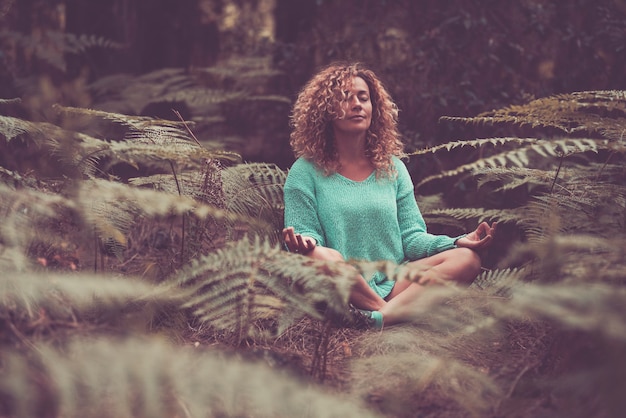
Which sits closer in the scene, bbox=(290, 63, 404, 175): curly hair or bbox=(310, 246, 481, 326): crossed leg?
bbox=(310, 246, 481, 326): crossed leg

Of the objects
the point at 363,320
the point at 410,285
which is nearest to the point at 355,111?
the point at 410,285

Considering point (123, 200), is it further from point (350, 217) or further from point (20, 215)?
point (350, 217)

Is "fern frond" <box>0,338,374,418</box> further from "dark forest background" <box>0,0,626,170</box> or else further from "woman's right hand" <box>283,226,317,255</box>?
"dark forest background" <box>0,0,626,170</box>

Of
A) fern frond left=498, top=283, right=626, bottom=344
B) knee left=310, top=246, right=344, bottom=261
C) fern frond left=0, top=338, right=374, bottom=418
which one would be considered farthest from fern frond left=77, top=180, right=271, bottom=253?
fern frond left=498, top=283, right=626, bottom=344

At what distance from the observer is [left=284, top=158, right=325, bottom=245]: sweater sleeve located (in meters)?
3.03

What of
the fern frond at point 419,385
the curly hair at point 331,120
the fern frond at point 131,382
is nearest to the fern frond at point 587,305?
the fern frond at point 419,385

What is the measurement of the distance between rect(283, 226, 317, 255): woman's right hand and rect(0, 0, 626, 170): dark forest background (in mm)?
1695

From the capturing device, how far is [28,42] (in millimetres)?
4699

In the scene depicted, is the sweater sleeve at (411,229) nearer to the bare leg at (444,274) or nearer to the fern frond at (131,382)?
the bare leg at (444,274)

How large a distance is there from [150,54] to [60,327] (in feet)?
16.4

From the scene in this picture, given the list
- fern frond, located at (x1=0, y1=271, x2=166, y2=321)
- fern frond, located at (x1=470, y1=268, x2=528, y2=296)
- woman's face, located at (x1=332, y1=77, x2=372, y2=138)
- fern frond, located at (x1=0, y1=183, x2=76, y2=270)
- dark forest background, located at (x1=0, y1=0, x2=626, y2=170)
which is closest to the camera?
fern frond, located at (x1=0, y1=271, x2=166, y2=321)

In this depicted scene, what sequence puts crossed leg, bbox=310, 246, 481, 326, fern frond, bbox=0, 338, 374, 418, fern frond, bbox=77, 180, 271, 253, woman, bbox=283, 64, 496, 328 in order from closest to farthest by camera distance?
fern frond, bbox=0, 338, 374, 418
fern frond, bbox=77, 180, 271, 253
crossed leg, bbox=310, 246, 481, 326
woman, bbox=283, 64, 496, 328

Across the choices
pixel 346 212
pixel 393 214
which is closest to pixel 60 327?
pixel 346 212

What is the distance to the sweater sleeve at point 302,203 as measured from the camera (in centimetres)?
303
